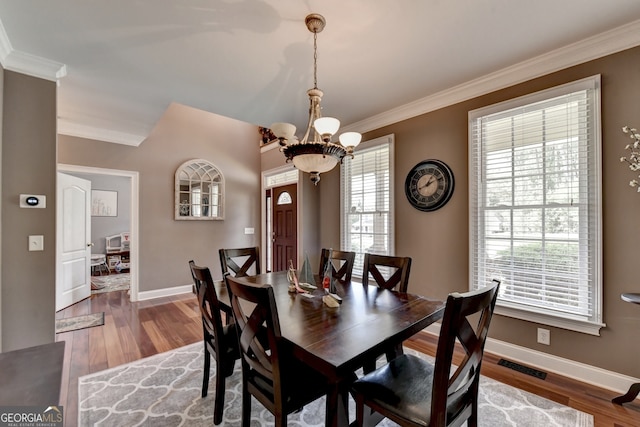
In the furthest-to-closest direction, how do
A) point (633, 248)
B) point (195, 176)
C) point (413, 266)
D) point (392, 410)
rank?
point (195, 176), point (413, 266), point (633, 248), point (392, 410)

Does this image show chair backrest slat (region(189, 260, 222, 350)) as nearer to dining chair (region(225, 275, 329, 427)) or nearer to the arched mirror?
dining chair (region(225, 275, 329, 427))

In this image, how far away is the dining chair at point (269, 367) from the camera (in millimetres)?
1277

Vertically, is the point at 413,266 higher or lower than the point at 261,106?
lower

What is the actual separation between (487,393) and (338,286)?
137cm

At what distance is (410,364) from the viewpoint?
1.55 m

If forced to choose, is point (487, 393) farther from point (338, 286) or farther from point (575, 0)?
point (575, 0)

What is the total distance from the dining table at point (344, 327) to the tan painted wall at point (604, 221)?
1.25 m

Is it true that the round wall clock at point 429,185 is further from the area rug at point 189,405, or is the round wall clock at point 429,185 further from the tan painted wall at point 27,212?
Result: the tan painted wall at point 27,212

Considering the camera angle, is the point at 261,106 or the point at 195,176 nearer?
the point at 261,106

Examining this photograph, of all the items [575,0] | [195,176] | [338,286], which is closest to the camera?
[575,0]

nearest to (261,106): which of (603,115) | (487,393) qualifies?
(603,115)

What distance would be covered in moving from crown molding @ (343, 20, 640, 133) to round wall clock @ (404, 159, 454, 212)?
678mm

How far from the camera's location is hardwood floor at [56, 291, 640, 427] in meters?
1.92

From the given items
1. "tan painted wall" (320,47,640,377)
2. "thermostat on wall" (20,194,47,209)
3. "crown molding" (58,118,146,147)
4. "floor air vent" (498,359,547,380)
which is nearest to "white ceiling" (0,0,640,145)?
"tan painted wall" (320,47,640,377)
